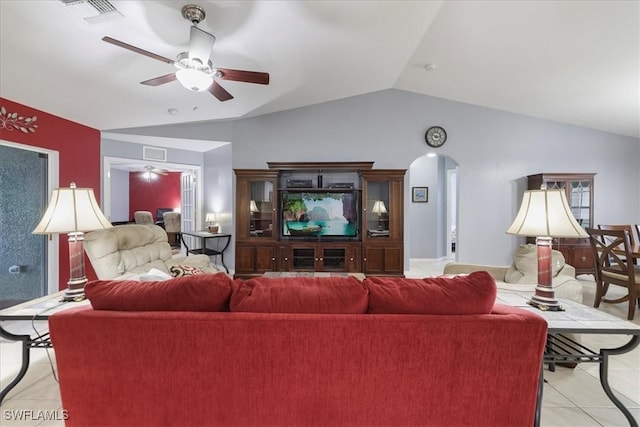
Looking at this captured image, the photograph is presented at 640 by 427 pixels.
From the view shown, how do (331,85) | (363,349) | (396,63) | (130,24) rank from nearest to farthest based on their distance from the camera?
(363,349) < (130,24) < (396,63) < (331,85)

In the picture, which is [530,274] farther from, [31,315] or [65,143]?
[65,143]

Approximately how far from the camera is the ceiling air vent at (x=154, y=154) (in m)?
4.93

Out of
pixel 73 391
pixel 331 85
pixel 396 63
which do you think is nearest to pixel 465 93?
pixel 396 63

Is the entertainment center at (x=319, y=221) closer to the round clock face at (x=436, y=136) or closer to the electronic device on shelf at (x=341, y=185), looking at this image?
the electronic device on shelf at (x=341, y=185)

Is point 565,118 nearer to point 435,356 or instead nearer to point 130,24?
point 435,356

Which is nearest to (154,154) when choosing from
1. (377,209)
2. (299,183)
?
(299,183)

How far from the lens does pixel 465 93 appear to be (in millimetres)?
4570

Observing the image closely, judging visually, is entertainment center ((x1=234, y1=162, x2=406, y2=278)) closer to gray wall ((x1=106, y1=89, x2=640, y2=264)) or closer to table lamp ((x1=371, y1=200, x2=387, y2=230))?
table lamp ((x1=371, y1=200, x2=387, y2=230))

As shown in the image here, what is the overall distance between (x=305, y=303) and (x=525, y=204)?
1595mm

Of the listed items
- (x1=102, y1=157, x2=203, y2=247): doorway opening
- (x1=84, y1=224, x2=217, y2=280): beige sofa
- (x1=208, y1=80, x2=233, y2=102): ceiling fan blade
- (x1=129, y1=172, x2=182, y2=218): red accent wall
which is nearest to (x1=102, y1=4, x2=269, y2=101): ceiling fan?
(x1=208, y1=80, x2=233, y2=102): ceiling fan blade

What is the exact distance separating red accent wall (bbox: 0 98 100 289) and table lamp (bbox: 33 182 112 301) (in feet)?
6.99

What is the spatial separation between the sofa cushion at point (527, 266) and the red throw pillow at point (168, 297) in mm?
2496

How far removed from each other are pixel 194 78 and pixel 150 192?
8.19 m

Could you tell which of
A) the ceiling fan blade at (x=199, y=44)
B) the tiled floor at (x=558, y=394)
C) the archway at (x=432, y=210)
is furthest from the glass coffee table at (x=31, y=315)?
the archway at (x=432, y=210)
